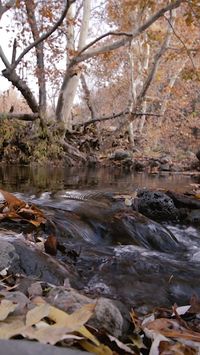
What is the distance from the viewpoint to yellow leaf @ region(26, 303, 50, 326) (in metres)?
0.99

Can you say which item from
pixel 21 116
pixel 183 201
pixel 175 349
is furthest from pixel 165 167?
pixel 175 349

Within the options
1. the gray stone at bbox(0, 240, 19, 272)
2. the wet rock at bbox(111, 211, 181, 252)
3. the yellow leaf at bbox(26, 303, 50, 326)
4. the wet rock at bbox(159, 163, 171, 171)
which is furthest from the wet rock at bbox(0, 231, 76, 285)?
the wet rock at bbox(159, 163, 171, 171)

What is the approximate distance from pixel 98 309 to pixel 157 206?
2.79 metres

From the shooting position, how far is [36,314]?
1.02 metres

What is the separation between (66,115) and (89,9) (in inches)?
162

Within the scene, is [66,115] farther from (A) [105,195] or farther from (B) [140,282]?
(B) [140,282]

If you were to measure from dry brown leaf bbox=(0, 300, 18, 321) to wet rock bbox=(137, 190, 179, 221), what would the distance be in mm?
2865

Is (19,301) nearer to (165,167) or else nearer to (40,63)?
(165,167)

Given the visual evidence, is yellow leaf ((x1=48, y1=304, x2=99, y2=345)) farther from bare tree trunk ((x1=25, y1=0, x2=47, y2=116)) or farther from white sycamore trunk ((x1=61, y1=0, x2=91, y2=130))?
white sycamore trunk ((x1=61, y1=0, x2=91, y2=130))

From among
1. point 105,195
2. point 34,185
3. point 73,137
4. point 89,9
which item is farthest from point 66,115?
point 105,195

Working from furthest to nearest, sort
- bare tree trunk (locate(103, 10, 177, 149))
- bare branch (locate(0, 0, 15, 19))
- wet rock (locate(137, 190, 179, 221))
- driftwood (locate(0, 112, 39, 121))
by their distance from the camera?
bare tree trunk (locate(103, 10, 177, 149)) → driftwood (locate(0, 112, 39, 121)) → bare branch (locate(0, 0, 15, 19)) → wet rock (locate(137, 190, 179, 221))

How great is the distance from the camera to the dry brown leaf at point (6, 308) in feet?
3.37

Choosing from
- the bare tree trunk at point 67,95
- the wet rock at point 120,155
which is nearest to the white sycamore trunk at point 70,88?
the bare tree trunk at point 67,95

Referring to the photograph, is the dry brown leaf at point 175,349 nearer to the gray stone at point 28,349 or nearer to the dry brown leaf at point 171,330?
the dry brown leaf at point 171,330
